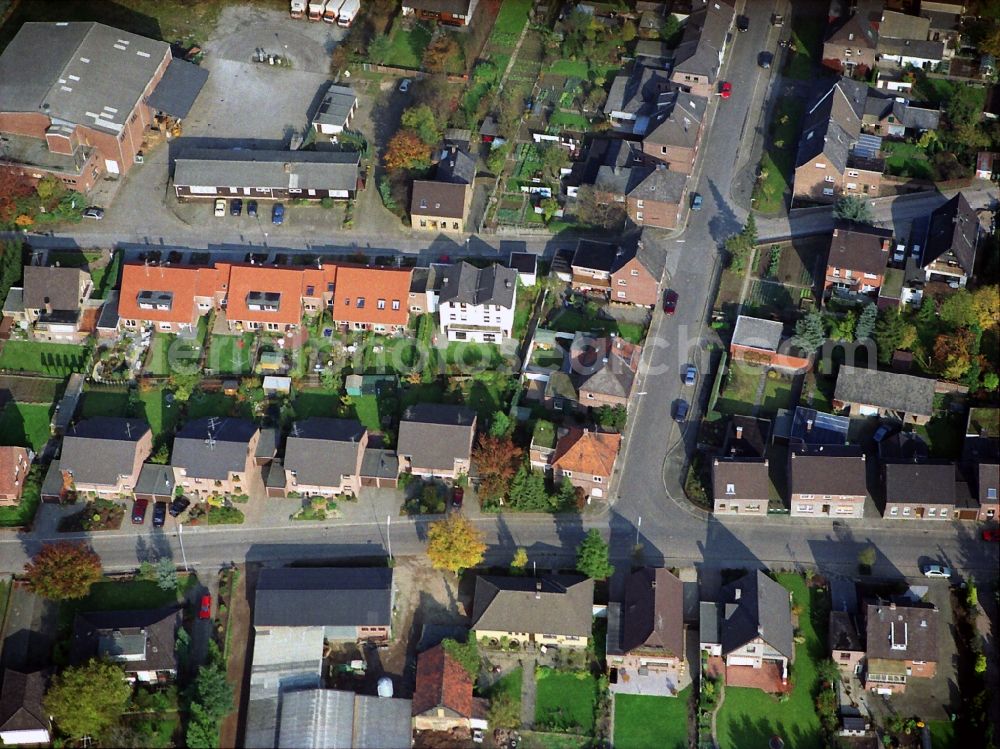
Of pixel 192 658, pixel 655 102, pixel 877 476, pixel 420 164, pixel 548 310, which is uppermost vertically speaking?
pixel 655 102

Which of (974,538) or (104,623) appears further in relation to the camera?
(974,538)

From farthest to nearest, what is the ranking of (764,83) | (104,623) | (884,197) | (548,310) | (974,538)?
(764,83) → (884,197) → (548,310) → (974,538) → (104,623)

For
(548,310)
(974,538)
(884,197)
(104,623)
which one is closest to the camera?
(104,623)

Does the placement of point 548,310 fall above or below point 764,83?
below

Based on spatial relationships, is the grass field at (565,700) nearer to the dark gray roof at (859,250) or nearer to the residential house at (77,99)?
the dark gray roof at (859,250)

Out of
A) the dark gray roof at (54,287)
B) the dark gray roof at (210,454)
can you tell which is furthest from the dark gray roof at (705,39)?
the dark gray roof at (54,287)

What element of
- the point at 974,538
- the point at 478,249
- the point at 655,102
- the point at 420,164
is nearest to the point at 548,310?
the point at 478,249

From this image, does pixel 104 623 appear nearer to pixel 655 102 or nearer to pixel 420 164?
pixel 420 164

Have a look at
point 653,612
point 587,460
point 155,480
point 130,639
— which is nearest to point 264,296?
point 155,480

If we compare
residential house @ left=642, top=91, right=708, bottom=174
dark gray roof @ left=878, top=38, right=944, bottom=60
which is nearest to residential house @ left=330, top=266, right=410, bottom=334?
residential house @ left=642, top=91, right=708, bottom=174
